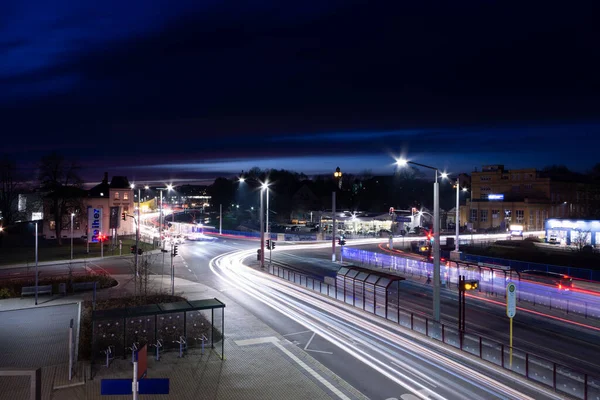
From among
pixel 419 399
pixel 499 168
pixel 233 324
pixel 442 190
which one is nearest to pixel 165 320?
pixel 233 324

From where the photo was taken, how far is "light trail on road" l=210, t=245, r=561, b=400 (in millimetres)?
13414

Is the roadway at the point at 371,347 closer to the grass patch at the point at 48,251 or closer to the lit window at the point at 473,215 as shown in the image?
the grass patch at the point at 48,251

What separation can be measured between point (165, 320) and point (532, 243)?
53.0 metres

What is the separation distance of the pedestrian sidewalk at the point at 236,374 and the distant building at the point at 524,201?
76514mm

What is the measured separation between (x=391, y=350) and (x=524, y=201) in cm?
7757

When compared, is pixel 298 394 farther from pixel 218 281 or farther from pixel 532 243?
pixel 532 243

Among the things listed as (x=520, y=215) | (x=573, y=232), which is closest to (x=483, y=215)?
(x=520, y=215)

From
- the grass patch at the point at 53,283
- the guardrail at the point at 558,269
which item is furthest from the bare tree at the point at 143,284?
the guardrail at the point at 558,269

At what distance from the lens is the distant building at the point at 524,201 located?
84.2 metres

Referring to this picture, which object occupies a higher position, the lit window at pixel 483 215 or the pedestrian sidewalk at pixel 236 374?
the lit window at pixel 483 215

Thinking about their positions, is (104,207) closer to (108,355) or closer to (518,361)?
(108,355)

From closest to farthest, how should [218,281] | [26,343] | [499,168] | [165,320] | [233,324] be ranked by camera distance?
[26,343] → [165,320] → [233,324] → [218,281] → [499,168]

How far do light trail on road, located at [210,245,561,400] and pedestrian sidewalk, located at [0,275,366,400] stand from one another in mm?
2026

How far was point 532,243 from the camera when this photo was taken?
58938 millimetres
